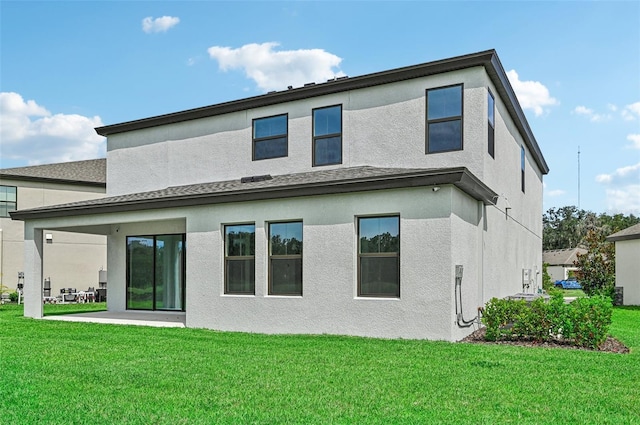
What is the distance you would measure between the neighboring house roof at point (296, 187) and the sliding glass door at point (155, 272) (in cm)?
202

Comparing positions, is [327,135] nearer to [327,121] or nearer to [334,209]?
[327,121]

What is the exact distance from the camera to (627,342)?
1215cm

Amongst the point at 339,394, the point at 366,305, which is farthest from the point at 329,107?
the point at 339,394

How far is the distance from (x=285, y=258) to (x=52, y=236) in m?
19.8

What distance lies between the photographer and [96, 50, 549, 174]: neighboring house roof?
1315cm

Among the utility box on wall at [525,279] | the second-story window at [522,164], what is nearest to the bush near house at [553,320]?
the second-story window at [522,164]

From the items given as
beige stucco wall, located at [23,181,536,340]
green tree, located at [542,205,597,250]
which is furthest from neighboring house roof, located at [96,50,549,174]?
green tree, located at [542,205,597,250]

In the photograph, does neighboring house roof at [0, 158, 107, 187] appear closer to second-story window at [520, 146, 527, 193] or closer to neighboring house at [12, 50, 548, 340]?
neighboring house at [12, 50, 548, 340]

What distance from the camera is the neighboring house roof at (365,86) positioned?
1315cm

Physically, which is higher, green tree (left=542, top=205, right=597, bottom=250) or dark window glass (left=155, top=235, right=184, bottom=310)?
green tree (left=542, top=205, right=597, bottom=250)

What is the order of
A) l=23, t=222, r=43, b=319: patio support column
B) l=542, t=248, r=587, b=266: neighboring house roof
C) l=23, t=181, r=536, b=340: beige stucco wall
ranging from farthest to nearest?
l=542, t=248, r=587, b=266: neighboring house roof, l=23, t=222, r=43, b=319: patio support column, l=23, t=181, r=536, b=340: beige stucco wall

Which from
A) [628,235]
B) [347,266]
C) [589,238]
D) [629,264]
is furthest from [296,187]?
[589,238]

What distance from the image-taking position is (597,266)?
105 ft

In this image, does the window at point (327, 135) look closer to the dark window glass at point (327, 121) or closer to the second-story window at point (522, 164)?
the dark window glass at point (327, 121)
